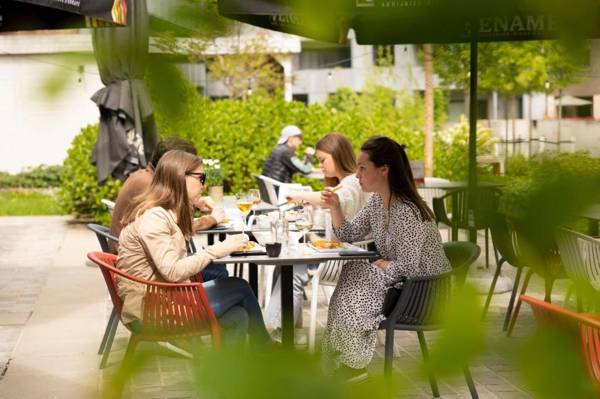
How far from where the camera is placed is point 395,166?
4.80m

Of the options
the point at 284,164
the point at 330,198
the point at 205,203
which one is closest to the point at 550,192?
the point at 330,198

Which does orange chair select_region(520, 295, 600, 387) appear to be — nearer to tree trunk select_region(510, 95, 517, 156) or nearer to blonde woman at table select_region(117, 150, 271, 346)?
tree trunk select_region(510, 95, 517, 156)

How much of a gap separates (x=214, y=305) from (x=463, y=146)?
3282 mm

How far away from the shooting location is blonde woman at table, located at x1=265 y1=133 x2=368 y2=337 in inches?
237

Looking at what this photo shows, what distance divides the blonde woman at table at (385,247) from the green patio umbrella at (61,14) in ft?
8.25

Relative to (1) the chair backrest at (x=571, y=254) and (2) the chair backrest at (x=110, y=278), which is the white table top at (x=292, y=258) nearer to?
(2) the chair backrest at (x=110, y=278)

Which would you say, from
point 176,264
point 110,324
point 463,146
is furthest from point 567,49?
point 110,324

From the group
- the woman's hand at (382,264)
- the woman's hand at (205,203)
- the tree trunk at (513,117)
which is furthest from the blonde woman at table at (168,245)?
the tree trunk at (513,117)

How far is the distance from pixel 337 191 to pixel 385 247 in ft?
4.29

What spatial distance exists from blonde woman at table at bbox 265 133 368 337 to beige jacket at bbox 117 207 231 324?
147 cm

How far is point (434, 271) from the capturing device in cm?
453

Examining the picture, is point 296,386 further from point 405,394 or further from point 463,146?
point 463,146

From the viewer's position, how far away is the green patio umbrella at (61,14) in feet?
4.25

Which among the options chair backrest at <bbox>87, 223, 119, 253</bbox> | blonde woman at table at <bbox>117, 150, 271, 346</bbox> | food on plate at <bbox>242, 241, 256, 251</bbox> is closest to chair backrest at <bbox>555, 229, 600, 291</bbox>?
blonde woman at table at <bbox>117, 150, 271, 346</bbox>
